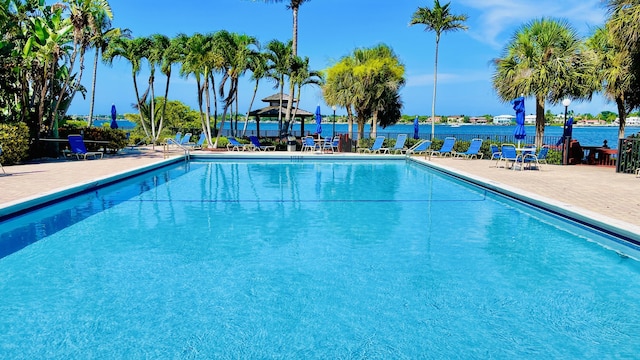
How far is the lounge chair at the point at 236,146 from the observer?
69.3 ft

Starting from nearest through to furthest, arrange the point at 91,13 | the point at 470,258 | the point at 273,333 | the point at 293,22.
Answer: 1. the point at 273,333
2. the point at 470,258
3. the point at 91,13
4. the point at 293,22

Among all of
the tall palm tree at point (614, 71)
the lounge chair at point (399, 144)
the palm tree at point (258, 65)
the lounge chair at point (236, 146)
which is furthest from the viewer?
the palm tree at point (258, 65)

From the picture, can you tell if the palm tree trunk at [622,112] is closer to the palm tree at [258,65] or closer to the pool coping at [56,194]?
the palm tree at [258,65]

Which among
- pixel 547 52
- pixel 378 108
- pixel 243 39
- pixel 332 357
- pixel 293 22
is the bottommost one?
pixel 332 357

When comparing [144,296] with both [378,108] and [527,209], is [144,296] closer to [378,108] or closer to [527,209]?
[527,209]

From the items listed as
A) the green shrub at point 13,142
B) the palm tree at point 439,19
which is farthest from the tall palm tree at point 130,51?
the palm tree at point 439,19

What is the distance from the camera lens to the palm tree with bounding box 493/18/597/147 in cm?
1681

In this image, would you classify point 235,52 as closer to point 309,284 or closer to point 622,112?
point 622,112

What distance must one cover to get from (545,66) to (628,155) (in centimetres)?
543

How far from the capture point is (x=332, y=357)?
123 inches

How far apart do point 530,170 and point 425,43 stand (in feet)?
39.0

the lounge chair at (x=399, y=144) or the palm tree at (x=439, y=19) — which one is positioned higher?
the palm tree at (x=439, y=19)

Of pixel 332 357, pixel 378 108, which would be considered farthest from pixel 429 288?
pixel 378 108

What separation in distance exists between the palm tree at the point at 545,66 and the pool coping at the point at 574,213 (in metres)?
8.30
